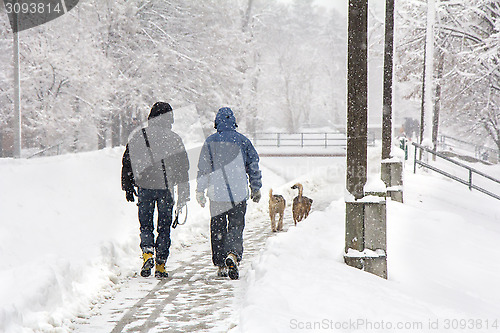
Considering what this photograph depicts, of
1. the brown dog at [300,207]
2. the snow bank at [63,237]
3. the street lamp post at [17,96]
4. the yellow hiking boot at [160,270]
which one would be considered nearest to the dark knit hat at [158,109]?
the yellow hiking boot at [160,270]

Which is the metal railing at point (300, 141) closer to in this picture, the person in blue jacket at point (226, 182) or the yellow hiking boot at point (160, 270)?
the person in blue jacket at point (226, 182)

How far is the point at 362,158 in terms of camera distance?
6.71 metres

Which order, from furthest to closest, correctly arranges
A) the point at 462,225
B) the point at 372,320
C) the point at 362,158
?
1. the point at 462,225
2. the point at 362,158
3. the point at 372,320

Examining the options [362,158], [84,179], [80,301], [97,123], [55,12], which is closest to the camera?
[80,301]

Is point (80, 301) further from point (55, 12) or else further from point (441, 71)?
point (441, 71)

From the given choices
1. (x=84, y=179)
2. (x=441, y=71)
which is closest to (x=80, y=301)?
(x=84, y=179)

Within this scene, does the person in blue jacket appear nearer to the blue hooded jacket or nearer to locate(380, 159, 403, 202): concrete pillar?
the blue hooded jacket

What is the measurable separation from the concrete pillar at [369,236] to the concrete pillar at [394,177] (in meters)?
6.01

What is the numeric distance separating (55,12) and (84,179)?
42.6ft

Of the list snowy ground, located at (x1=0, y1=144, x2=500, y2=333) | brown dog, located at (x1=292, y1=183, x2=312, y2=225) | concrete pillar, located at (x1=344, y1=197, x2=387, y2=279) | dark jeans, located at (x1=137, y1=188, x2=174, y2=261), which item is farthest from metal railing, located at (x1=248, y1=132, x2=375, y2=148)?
concrete pillar, located at (x1=344, y1=197, x2=387, y2=279)

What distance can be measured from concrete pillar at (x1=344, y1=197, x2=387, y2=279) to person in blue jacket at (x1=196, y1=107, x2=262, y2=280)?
49.7 inches

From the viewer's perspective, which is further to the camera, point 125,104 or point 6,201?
point 125,104

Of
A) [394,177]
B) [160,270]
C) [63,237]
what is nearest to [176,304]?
[160,270]

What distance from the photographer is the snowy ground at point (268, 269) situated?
196 inches
